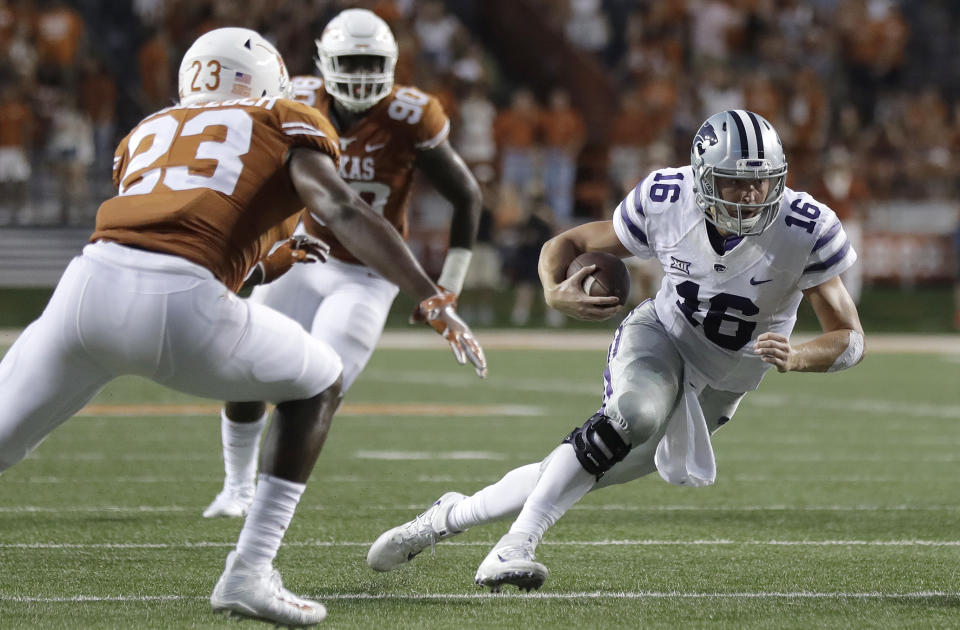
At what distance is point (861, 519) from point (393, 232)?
9.77 ft

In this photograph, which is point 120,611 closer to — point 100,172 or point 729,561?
point 729,561

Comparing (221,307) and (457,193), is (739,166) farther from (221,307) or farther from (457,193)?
(457,193)

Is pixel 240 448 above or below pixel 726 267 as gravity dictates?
below

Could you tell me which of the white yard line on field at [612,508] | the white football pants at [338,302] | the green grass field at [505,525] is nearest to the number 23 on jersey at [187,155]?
the green grass field at [505,525]

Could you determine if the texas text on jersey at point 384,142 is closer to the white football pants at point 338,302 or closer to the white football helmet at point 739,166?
the white football pants at point 338,302

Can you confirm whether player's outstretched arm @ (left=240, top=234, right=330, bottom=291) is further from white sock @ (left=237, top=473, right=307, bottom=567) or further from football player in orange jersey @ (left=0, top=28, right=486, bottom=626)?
white sock @ (left=237, top=473, right=307, bottom=567)

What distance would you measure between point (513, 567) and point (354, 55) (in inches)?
106

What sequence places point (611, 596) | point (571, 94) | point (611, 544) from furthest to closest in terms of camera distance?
1. point (571, 94)
2. point (611, 544)
3. point (611, 596)

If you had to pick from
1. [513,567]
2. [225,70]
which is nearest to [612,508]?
[513,567]

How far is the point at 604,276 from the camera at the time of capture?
4.60m

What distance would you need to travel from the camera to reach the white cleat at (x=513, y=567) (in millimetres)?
4180

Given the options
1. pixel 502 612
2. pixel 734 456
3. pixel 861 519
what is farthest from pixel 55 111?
pixel 502 612

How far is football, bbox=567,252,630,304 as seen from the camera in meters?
4.57

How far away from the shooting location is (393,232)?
3779mm
